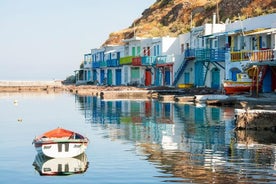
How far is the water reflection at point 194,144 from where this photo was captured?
1822cm

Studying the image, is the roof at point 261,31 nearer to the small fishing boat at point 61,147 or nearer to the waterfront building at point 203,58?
the waterfront building at point 203,58

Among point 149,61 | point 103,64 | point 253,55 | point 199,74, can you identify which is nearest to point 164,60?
point 149,61

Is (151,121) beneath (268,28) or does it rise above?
beneath

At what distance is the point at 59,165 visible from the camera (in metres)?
20.0

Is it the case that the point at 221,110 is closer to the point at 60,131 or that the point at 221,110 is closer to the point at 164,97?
the point at 164,97

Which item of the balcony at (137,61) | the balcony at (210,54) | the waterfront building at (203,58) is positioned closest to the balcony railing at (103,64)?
the balcony at (137,61)

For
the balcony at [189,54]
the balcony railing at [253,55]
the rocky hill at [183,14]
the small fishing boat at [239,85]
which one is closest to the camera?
the balcony railing at [253,55]

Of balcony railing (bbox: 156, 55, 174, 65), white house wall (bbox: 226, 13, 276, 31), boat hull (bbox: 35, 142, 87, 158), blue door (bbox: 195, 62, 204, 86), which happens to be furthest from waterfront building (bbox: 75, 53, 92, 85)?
boat hull (bbox: 35, 142, 87, 158)

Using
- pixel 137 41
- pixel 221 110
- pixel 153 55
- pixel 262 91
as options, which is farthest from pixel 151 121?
pixel 137 41

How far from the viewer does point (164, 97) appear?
56.9 meters

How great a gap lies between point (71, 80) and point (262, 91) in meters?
80.8

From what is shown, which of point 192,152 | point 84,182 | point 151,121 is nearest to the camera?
point 84,182

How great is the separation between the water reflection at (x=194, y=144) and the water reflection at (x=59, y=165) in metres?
2.48

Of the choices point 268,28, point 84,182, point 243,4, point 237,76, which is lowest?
point 84,182
